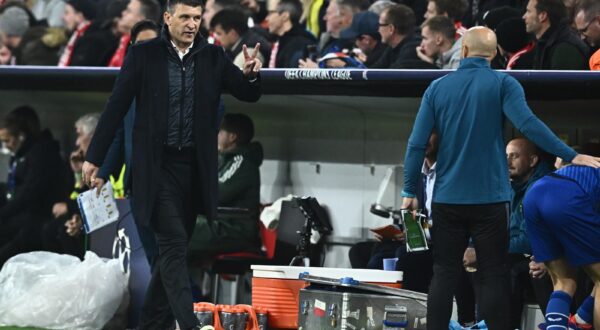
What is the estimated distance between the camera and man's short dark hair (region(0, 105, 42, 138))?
36.6 ft

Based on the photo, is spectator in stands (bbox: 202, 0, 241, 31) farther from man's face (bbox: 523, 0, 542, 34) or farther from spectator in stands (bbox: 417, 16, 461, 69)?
man's face (bbox: 523, 0, 542, 34)

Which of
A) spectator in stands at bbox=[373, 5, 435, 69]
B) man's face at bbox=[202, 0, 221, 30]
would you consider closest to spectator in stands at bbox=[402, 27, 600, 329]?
spectator in stands at bbox=[373, 5, 435, 69]

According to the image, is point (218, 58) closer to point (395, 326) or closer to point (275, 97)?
point (395, 326)

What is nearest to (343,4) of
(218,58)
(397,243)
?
(397,243)

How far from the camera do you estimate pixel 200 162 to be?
7.07 metres

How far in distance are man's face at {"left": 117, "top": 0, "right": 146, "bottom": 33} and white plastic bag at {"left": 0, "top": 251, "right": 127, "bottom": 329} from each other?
290 centimetres

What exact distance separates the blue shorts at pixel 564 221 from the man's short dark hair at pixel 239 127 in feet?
10.7

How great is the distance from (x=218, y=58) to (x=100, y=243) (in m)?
2.86

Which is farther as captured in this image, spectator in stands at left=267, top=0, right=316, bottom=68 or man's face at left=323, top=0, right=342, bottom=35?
man's face at left=323, top=0, right=342, bottom=35

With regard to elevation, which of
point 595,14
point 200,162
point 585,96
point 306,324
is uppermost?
point 595,14

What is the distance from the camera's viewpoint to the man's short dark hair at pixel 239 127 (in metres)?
9.96

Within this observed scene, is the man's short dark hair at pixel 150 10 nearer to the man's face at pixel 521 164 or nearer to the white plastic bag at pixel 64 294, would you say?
the white plastic bag at pixel 64 294

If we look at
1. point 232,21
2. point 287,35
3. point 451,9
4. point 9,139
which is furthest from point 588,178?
point 9,139

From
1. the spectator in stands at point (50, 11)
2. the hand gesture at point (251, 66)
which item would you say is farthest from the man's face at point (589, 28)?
the spectator in stands at point (50, 11)
